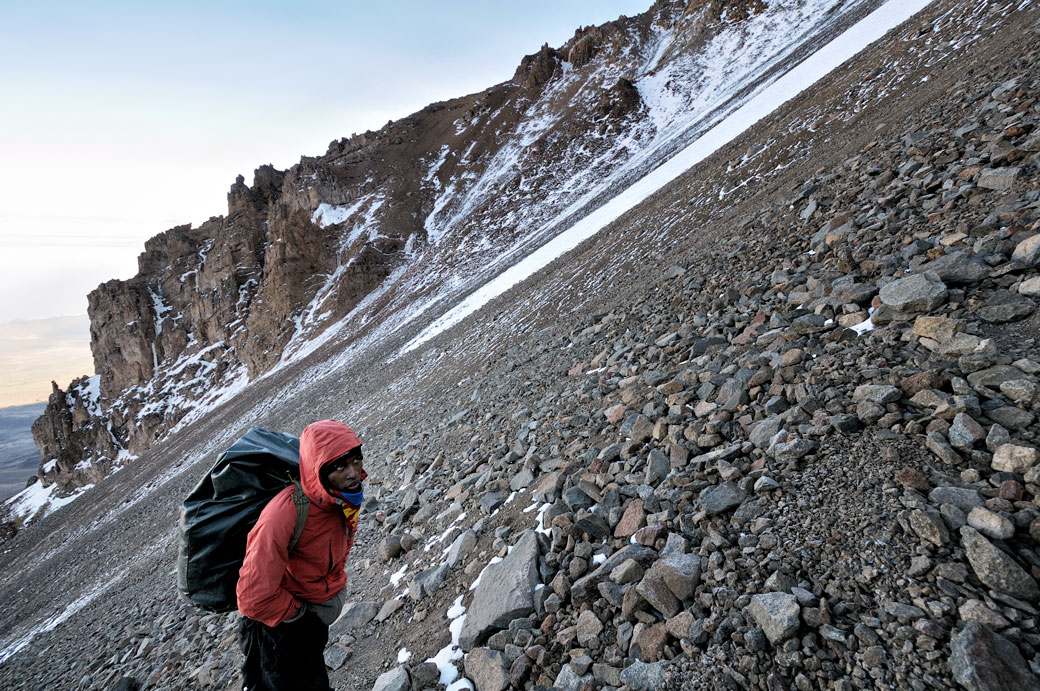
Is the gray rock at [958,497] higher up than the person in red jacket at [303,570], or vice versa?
the person in red jacket at [303,570]

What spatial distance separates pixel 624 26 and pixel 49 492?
368 ft

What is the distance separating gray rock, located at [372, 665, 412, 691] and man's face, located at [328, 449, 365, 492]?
5.18 feet

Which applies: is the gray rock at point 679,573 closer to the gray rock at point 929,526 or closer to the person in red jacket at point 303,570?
the gray rock at point 929,526

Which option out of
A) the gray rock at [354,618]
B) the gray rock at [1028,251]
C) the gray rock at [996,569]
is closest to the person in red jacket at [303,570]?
the gray rock at [354,618]

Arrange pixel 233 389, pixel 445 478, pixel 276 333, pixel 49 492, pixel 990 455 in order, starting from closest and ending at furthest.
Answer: pixel 990 455 < pixel 445 478 < pixel 276 333 < pixel 233 389 < pixel 49 492

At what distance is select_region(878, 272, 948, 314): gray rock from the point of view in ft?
11.3

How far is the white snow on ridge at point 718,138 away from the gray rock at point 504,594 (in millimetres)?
14862

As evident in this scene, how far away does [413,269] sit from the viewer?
158ft

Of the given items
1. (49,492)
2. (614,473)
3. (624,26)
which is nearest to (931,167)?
(614,473)

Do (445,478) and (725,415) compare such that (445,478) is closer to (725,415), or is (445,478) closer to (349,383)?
(725,415)

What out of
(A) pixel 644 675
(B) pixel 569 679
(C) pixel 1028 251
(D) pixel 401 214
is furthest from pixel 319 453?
(D) pixel 401 214

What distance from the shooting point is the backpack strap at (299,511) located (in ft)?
9.18

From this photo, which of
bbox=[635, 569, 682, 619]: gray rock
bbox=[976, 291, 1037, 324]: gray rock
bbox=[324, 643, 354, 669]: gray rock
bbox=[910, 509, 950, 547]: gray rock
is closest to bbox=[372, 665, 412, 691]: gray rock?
bbox=[324, 643, 354, 669]: gray rock

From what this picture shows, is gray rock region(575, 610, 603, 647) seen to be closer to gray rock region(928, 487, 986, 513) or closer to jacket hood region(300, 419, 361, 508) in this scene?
jacket hood region(300, 419, 361, 508)
